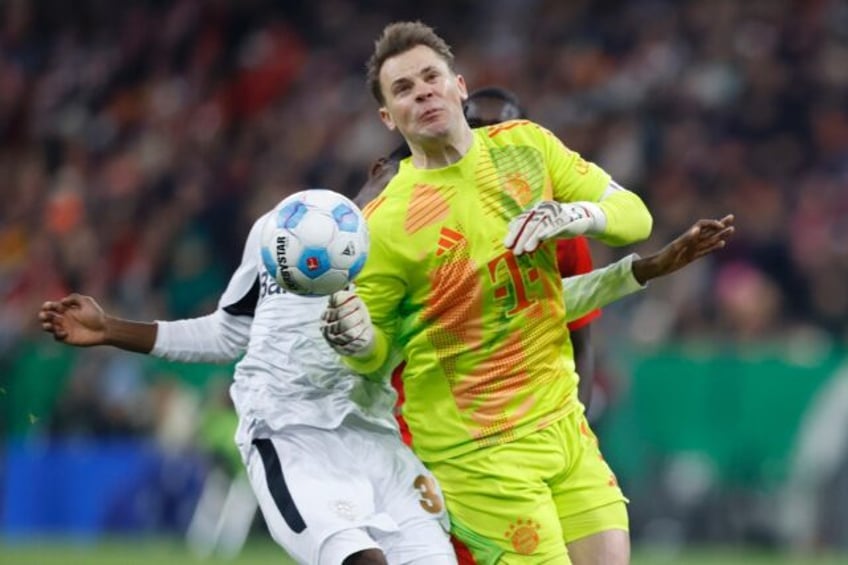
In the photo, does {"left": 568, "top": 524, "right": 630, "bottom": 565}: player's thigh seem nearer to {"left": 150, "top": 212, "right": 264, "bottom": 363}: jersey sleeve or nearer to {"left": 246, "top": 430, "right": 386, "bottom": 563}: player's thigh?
{"left": 246, "top": 430, "right": 386, "bottom": 563}: player's thigh

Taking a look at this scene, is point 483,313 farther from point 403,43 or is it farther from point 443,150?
point 403,43

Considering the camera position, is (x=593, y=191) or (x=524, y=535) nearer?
(x=524, y=535)

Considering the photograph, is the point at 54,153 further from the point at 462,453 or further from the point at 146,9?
the point at 462,453

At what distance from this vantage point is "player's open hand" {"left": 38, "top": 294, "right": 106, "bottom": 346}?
7148 millimetres

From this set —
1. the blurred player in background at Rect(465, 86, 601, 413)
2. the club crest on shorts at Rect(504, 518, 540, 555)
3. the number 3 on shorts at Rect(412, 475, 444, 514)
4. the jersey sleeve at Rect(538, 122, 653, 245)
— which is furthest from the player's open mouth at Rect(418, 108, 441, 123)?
the club crest on shorts at Rect(504, 518, 540, 555)

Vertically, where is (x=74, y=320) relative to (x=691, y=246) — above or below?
below

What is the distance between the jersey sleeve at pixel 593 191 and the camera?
23.0 ft

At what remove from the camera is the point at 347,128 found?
18.3m

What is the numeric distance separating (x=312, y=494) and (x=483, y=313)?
2.88 ft

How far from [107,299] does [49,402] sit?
114cm

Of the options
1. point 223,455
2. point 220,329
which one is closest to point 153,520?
point 223,455

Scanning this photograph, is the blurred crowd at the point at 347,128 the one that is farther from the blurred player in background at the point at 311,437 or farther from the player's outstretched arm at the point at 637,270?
the blurred player in background at the point at 311,437

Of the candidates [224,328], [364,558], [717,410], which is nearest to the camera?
[364,558]

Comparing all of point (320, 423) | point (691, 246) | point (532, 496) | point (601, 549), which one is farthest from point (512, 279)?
point (601, 549)
